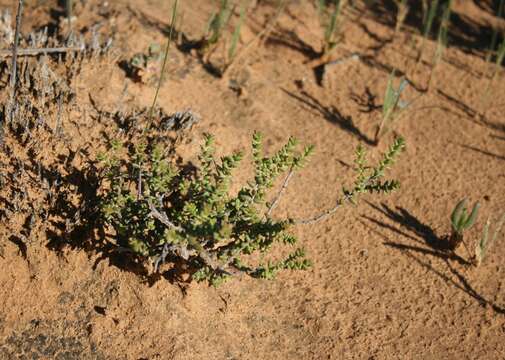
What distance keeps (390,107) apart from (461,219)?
0.81 meters

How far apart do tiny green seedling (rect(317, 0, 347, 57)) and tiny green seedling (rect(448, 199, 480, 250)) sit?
147 cm

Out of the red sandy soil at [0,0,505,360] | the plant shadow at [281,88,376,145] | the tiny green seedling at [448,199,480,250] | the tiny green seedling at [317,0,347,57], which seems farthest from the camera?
the tiny green seedling at [317,0,347,57]

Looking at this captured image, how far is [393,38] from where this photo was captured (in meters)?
4.12

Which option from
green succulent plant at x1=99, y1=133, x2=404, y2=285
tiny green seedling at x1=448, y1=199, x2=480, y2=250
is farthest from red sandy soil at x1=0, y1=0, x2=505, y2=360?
green succulent plant at x1=99, y1=133, x2=404, y2=285

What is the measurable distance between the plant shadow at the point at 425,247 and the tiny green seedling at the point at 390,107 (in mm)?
500

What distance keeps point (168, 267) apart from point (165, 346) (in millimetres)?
347

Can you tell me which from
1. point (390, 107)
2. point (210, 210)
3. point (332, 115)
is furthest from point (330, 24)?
point (210, 210)

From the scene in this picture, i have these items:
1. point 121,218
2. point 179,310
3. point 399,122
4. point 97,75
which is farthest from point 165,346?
point 399,122

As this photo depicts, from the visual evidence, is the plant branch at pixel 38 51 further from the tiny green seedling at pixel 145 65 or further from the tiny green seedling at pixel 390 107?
the tiny green seedling at pixel 390 107

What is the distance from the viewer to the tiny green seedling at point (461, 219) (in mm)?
2719

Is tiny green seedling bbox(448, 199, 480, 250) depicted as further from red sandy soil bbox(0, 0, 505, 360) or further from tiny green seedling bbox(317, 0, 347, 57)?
tiny green seedling bbox(317, 0, 347, 57)

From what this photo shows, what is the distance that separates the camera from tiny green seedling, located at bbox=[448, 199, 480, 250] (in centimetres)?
272

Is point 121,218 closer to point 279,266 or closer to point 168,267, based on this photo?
point 168,267

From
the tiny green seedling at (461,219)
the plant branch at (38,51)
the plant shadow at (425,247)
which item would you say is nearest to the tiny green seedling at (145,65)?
the plant branch at (38,51)
